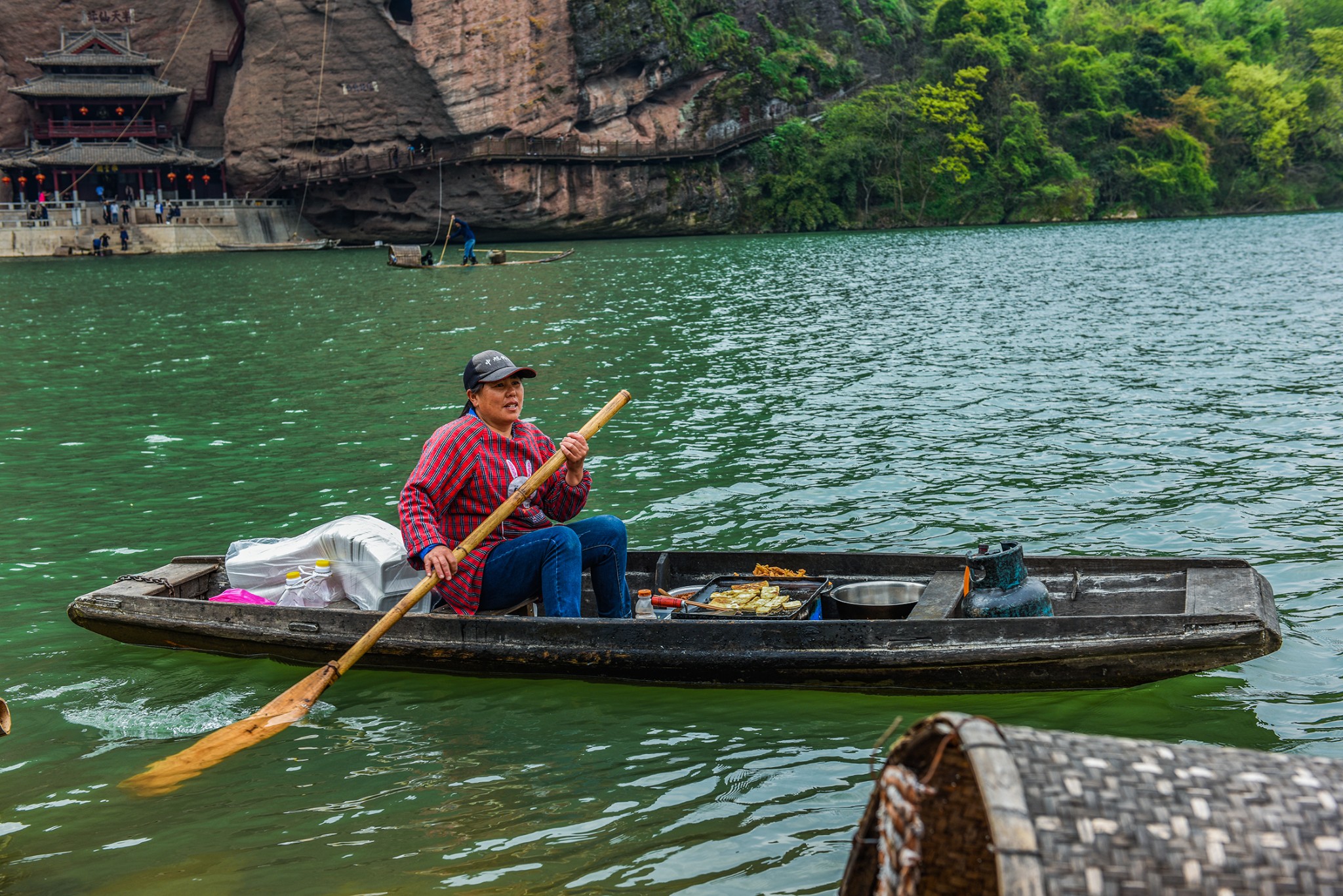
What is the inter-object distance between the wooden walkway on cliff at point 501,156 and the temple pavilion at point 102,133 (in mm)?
4981

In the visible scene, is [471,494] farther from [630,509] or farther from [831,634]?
[630,509]

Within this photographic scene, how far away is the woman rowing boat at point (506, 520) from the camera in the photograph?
21.9ft

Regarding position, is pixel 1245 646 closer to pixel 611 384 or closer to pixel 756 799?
pixel 756 799

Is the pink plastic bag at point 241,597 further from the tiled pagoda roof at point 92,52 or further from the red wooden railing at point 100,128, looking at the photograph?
the tiled pagoda roof at point 92,52

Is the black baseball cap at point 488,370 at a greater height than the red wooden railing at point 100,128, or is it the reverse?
the red wooden railing at point 100,128

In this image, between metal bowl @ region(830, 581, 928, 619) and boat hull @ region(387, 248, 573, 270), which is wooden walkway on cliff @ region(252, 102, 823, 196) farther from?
metal bowl @ region(830, 581, 928, 619)

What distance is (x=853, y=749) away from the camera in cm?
620

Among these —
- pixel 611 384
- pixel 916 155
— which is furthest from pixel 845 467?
pixel 916 155

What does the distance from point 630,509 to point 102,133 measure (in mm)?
62083

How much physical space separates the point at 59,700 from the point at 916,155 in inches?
2557

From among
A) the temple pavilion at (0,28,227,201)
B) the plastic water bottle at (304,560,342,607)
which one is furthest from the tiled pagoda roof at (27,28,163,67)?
the plastic water bottle at (304,560,342,607)

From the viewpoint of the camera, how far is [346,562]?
7.82m

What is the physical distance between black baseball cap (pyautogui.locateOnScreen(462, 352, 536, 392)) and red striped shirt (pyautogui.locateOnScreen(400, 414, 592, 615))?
0.25 m

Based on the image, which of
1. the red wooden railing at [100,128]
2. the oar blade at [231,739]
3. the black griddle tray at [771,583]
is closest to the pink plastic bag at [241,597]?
the oar blade at [231,739]
